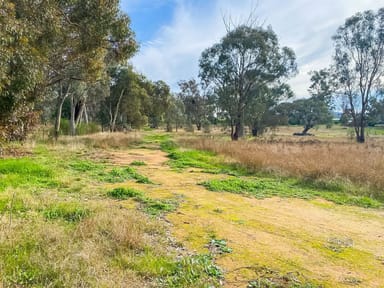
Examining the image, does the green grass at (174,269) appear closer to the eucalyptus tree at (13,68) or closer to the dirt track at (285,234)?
the dirt track at (285,234)

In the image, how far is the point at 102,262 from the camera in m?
2.84

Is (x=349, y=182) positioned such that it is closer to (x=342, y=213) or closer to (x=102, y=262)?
(x=342, y=213)

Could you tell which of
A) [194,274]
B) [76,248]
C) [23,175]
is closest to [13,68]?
[23,175]

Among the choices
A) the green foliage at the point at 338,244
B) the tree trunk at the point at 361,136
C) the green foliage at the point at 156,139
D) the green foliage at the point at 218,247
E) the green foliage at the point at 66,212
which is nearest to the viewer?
the green foliage at the point at 218,247

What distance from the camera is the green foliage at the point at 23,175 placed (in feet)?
20.2

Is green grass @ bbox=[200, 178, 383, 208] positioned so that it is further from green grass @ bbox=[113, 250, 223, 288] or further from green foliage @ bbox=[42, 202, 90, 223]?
green grass @ bbox=[113, 250, 223, 288]

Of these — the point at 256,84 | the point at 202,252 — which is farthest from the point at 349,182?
the point at 256,84

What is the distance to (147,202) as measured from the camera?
215 inches

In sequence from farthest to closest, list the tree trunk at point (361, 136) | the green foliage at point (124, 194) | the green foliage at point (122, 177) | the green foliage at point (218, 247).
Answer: the tree trunk at point (361, 136) < the green foliage at point (122, 177) < the green foliage at point (124, 194) < the green foliage at point (218, 247)

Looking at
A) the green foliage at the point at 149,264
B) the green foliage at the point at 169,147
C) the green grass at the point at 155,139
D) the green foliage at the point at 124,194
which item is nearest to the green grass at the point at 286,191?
the green foliage at the point at 124,194

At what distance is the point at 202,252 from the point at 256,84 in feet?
84.1

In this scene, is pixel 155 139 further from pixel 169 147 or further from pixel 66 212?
pixel 66 212

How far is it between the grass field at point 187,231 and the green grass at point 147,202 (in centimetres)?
2

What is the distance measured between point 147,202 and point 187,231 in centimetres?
160
